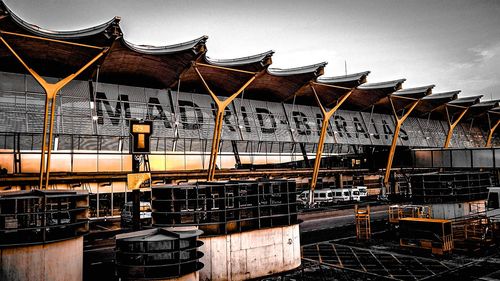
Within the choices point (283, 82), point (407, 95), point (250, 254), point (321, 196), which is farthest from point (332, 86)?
point (250, 254)

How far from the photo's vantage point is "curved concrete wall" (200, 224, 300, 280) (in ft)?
40.8

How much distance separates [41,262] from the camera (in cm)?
980

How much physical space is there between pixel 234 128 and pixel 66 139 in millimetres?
15007

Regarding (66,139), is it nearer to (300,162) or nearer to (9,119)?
(9,119)

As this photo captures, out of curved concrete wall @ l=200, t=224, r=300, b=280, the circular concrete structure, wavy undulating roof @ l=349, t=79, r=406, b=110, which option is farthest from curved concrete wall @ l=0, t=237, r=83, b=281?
wavy undulating roof @ l=349, t=79, r=406, b=110

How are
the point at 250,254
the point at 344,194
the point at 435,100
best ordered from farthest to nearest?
the point at 435,100
the point at 344,194
the point at 250,254

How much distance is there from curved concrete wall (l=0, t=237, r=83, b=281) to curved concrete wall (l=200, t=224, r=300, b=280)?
412cm

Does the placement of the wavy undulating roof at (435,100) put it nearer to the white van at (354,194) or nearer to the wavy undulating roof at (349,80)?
the wavy undulating roof at (349,80)

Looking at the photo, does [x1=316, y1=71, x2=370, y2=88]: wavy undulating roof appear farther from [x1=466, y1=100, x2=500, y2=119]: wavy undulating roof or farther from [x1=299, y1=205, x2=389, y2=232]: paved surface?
[x1=466, y1=100, x2=500, y2=119]: wavy undulating roof

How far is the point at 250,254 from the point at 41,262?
265 inches

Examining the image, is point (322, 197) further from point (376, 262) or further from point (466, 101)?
point (466, 101)

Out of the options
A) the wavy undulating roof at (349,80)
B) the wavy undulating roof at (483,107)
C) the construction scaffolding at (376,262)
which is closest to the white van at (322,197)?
the wavy undulating roof at (349,80)

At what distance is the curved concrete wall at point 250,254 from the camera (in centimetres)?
1244

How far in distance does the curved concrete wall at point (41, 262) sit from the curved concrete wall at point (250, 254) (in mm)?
4120
